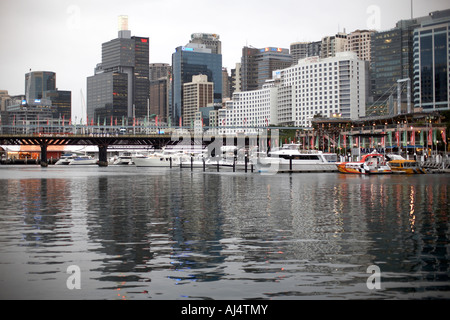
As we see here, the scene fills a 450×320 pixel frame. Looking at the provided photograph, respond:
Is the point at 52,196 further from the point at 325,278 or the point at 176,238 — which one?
the point at 325,278

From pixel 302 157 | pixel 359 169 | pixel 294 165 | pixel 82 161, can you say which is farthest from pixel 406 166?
pixel 82 161

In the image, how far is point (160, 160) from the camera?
147875 millimetres

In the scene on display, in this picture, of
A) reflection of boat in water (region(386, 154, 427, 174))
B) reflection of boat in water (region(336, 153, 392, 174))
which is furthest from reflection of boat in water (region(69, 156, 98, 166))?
reflection of boat in water (region(386, 154, 427, 174))

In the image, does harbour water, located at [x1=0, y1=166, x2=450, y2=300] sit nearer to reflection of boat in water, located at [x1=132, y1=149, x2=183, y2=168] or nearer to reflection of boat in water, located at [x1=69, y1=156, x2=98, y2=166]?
reflection of boat in water, located at [x1=132, y1=149, x2=183, y2=168]

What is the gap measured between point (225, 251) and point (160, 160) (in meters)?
131

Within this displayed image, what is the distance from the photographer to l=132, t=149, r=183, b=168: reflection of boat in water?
141375 millimetres

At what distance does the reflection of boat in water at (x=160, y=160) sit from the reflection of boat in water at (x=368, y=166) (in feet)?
177

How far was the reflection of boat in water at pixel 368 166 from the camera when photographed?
89000 millimetres

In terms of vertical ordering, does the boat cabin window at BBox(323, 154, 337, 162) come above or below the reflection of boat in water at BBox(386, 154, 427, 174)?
above

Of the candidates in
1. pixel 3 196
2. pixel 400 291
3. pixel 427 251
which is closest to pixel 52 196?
pixel 3 196

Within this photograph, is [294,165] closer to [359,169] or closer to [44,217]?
[359,169]

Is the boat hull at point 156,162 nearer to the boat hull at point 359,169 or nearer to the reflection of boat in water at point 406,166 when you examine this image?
the boat hull at point 359,169

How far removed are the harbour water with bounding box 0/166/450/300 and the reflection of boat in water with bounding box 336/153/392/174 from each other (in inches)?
2249

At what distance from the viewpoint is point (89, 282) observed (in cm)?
1382
